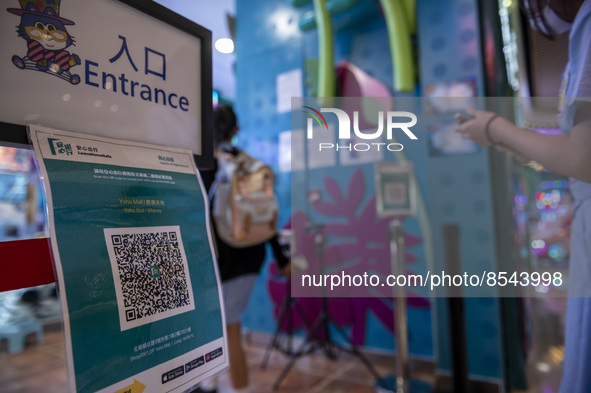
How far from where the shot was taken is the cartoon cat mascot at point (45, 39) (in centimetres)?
46

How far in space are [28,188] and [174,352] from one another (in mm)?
4099

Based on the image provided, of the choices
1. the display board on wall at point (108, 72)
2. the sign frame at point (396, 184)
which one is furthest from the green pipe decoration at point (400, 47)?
the display board on wall at point (108, 72)

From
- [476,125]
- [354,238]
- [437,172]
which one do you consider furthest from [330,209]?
[476,125]

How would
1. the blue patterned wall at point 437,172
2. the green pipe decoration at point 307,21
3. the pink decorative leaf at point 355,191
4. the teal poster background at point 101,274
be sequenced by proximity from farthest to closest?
the green pipe decoration at point 307,21 < the pink decorative leaf at point 355,191 < the blue patterned wall at point 437,172 < the teal poster background at point 101,274

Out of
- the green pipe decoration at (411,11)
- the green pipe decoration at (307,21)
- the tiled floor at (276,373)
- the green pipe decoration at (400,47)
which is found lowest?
the tiled floor at (276,373)

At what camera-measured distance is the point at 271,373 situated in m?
2.60

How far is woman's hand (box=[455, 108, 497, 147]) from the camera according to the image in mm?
908

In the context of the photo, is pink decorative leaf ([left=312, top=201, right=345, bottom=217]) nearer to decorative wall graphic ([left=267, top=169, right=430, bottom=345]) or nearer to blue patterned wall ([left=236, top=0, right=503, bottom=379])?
decorative wall graphic ([left=267, top=169, right=430, bottom=345])

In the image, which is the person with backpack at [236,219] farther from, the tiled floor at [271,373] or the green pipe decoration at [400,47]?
the green pipe decoration at [400,47]

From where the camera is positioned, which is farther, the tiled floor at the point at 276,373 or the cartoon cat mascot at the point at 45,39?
the tiled floor at the point at 276,373

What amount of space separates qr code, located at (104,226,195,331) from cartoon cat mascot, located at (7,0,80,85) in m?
0.25

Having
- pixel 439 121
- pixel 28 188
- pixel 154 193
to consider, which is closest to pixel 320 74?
pixel 439 121

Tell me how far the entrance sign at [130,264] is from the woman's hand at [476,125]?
0.72 meters

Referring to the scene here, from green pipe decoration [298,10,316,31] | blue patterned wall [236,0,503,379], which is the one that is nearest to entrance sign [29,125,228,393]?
blue patterned wall [236,0,503,379]
